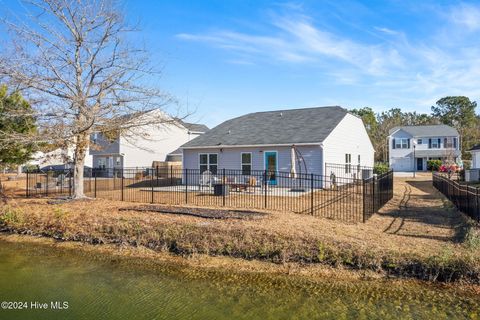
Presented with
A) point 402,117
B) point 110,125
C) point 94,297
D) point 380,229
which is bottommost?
point 94,297

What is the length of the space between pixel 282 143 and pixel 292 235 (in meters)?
12.6

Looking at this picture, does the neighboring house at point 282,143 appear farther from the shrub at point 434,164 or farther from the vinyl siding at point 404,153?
the vinyl siding at point 404,153

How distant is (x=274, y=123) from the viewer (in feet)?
81.7

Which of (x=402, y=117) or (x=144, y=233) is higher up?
(x=402, y=117)

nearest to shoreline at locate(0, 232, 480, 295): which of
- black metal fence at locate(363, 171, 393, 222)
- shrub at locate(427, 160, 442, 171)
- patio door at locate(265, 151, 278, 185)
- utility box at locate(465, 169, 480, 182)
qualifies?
black metal fence at locate(363, 171, 393, 222)

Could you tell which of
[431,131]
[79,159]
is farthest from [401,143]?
[79,159]

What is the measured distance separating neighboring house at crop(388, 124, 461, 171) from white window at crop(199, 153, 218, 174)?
34.4 m

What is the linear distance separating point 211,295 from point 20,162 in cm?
1651

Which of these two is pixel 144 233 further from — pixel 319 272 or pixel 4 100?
pixel 4 100

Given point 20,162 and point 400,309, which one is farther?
point 20,162

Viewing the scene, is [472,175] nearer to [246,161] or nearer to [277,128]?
[277,128]

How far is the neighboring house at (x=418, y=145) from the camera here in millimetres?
49781

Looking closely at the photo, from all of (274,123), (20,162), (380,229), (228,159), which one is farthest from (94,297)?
(274,123)

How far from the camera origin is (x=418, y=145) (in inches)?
2008
